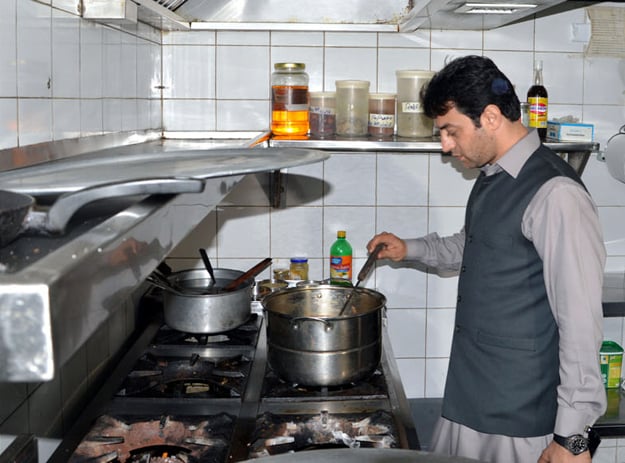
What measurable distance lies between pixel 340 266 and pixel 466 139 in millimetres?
989

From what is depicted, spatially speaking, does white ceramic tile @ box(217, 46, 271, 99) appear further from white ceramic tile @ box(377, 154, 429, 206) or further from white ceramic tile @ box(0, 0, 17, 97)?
white ceramic tile @ box(0, 0, 17, 97)

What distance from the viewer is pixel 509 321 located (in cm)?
181

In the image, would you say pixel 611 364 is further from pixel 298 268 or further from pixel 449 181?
pixel 298 268

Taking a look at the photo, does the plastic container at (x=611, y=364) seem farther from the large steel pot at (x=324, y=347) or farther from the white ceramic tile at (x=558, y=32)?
the large steel pot at (x=324, y=347)

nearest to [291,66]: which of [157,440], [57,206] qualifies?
[157,440]

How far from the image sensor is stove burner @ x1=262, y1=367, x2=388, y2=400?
1.81 meters

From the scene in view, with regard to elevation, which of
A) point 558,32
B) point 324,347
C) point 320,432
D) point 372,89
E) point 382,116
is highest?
point 558,32

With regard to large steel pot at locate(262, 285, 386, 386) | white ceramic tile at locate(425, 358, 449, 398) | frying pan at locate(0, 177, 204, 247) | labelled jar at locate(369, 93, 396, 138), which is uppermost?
labelled jar at locate(369, 93, 396, 138)

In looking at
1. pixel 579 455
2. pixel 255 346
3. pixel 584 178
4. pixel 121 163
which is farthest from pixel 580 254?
pixel 584 178

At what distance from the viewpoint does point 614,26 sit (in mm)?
2852

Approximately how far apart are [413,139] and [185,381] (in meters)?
1.16

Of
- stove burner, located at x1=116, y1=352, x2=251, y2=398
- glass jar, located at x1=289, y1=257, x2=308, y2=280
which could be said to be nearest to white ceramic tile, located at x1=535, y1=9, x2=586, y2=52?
glass jar, located at x1=289, y1=257, x2=308, y2=280

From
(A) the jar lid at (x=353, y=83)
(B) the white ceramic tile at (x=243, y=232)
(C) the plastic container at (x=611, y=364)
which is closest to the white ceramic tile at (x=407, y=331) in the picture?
(B) the white ceramic tile at (x=243, y=232)

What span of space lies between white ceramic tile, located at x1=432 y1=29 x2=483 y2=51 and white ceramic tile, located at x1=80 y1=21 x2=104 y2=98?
4.44 ft
